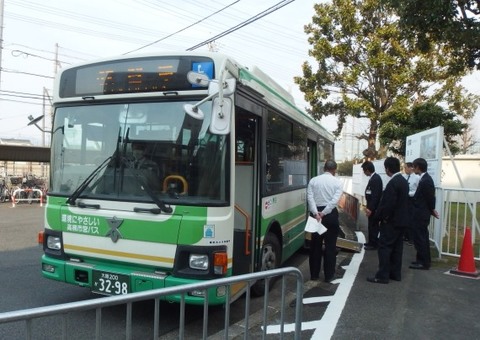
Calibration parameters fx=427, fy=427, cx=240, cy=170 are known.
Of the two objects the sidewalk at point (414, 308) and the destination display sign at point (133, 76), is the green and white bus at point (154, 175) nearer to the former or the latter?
the destination display sign at point (133, 76)

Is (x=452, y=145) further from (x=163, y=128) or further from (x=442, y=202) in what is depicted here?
(x=163, y=128)

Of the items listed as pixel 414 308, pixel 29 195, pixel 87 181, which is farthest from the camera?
pixel 29 195

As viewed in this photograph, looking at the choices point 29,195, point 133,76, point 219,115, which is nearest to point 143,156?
point 133,76

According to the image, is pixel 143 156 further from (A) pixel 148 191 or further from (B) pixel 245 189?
(B) pixel 245 189

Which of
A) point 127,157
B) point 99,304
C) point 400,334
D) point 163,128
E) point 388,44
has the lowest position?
point 400,334

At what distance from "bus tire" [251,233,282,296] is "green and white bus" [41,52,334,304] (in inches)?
12.0

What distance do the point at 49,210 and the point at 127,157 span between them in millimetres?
1197

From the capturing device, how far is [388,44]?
64.1 ft

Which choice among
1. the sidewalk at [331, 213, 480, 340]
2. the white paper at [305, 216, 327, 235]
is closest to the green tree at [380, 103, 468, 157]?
the sidewalk at [331, 213, 480, 340]

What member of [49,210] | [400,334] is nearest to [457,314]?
[400,334]

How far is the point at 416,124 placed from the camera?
17375 mm

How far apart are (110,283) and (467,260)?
566cm

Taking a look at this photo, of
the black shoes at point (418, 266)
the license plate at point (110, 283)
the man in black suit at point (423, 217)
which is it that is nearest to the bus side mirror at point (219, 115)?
the license plate at point (110, 283)

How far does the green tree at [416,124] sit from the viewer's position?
16516mm
